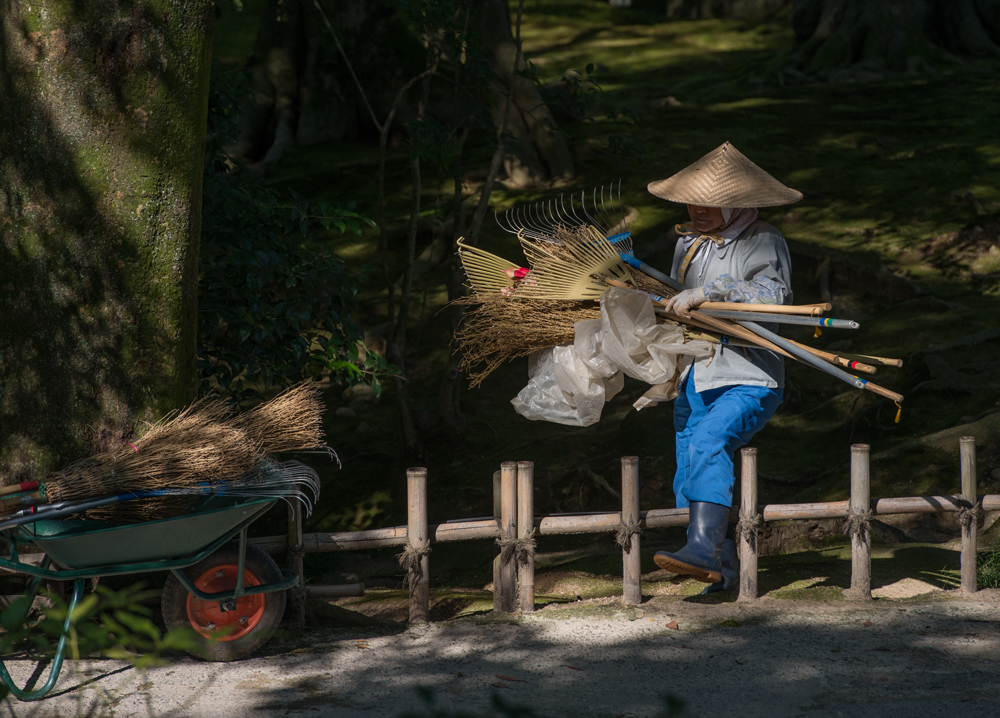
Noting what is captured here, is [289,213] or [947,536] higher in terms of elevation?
[289,213]

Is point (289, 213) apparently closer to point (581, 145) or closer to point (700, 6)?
point (581, 145)

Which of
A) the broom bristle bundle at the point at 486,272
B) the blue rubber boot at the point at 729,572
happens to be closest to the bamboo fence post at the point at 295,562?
the broom bristle bundle at the point at 486,272

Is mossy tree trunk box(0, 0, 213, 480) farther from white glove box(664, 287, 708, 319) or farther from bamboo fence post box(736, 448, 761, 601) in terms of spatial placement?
bamboo fence post box(736, 448, 761, 601)

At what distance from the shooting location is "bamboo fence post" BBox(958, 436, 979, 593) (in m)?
3.80

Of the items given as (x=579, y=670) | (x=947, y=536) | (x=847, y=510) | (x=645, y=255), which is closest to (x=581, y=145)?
(x=645, y=255)

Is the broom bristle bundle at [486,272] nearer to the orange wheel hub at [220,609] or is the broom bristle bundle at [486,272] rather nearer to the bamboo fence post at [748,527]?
the bamboo fence post at [748,527]

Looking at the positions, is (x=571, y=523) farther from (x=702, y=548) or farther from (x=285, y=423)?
(x=285, y=423)

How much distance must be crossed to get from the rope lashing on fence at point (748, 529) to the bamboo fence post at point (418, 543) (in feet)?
4.06

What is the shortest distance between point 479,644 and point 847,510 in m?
1.58

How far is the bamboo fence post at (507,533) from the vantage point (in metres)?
3.63

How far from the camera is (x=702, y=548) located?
3443 millimetres

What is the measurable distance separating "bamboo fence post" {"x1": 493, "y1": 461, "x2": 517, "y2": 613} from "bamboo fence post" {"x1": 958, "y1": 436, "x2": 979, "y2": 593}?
1.83 m

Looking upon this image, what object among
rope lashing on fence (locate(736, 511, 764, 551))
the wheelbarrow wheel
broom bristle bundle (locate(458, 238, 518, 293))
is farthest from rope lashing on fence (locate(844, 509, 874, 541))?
the wheelbarrow wheel

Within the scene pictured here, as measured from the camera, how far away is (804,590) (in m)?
3.84
